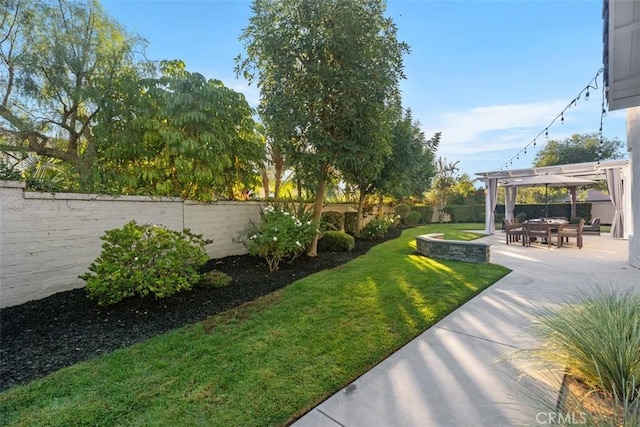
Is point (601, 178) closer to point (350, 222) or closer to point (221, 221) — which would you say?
point (350, 222)

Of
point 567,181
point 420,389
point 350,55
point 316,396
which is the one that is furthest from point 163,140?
point 567,181

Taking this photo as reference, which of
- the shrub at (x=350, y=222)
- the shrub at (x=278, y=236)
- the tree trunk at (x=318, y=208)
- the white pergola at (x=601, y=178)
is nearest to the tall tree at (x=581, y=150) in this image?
the white pergola at (x=601, y=178)

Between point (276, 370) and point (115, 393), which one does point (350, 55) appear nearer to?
point (276, 370)

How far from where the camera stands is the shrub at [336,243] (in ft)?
29.6

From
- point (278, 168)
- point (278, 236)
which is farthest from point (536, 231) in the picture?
point (278, 236)

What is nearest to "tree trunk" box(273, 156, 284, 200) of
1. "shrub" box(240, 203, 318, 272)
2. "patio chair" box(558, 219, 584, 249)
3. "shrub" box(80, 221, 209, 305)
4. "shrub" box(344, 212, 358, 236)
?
"shrub" box(240, 203, 318, 272)

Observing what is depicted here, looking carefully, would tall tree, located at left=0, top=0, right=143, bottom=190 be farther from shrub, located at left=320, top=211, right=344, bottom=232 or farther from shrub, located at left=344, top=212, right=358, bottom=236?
shrub, located at left=344, top=212, right=358, bottom=236

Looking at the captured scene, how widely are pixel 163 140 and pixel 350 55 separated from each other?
4479 millimetres

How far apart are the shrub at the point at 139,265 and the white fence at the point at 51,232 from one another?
0.78m

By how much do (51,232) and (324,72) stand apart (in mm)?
5747

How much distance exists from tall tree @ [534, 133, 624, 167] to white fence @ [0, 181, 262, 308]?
3004 cm

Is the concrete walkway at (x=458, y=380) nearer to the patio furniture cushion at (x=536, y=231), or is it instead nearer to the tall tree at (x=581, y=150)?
the patio furniture cushion at (x=536, y=231)

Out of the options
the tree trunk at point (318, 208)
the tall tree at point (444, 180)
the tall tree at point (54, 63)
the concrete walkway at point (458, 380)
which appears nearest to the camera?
the concrete walkway at point (458, 380)

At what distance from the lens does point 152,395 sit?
226cm
